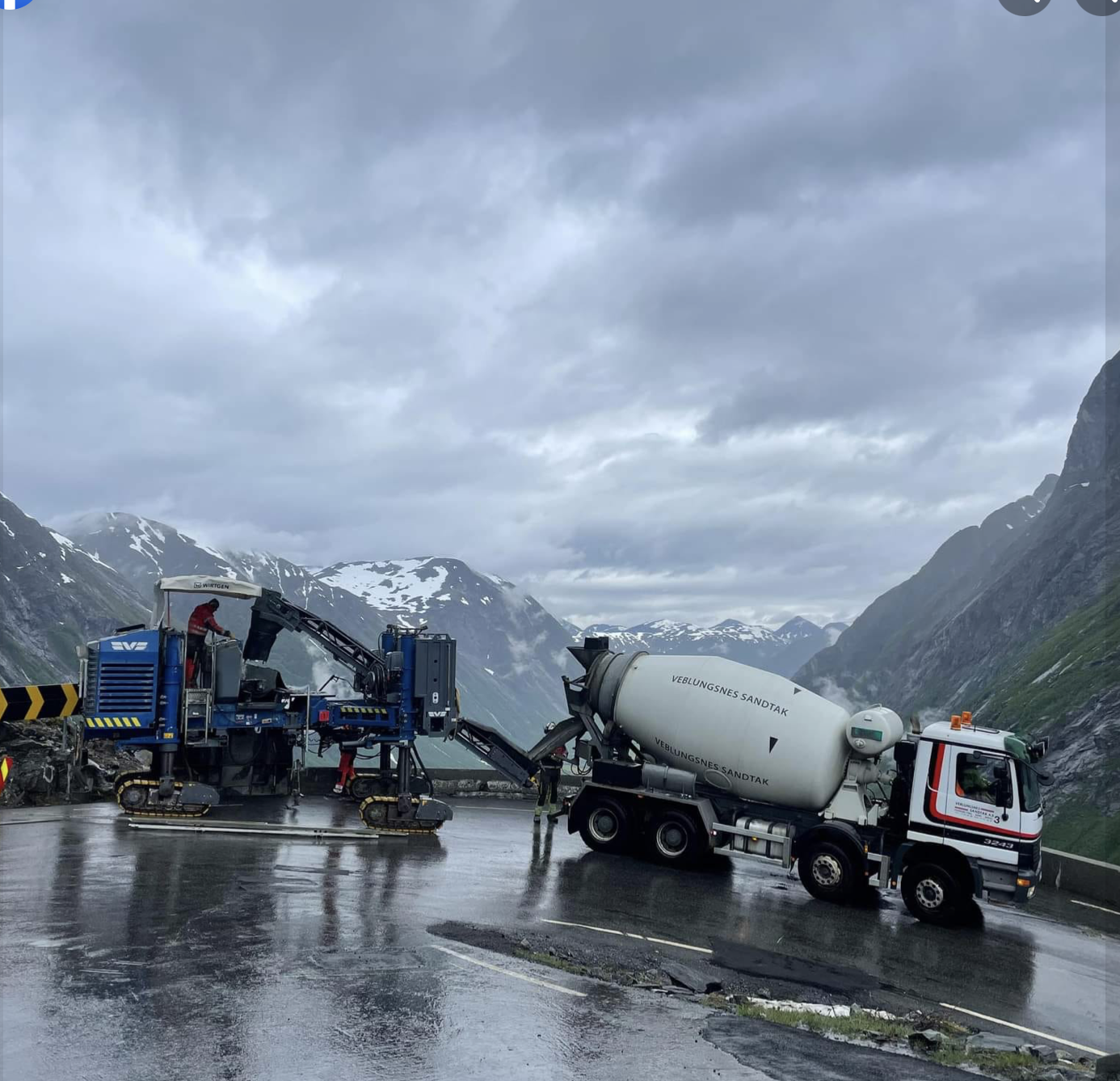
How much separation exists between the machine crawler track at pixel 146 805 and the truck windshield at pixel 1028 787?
16.2m

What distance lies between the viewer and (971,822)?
16.3m

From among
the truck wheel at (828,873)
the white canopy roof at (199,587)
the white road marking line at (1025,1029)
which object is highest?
the white canopy roof at (199,587)

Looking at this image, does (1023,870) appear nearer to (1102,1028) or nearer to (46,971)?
(1102,1028)

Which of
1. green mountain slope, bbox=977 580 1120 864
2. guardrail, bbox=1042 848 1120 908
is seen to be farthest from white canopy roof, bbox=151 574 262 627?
green mountain slope, bbox=977 580 1120 864

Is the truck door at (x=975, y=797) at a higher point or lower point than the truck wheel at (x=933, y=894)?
higher

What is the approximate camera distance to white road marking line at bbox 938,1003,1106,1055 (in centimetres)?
1105

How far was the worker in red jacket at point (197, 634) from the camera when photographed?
2216 centimetres

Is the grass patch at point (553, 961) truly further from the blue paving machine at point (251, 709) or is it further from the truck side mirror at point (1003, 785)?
the blue paving machine at point (251, 709)

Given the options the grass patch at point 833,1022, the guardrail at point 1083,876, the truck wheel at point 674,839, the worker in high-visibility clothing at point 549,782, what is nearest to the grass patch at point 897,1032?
the grass patch at point 833,1022

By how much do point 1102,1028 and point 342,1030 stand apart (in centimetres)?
917

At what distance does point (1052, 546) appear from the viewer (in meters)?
198

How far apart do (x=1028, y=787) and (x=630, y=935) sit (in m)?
7.44

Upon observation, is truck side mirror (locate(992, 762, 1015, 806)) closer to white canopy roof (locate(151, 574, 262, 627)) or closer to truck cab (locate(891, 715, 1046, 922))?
truck cab (locate(891, 715, 1046, 922))

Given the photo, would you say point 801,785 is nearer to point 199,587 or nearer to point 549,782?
point 549,782
